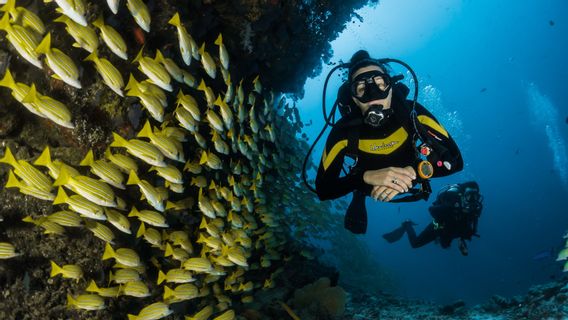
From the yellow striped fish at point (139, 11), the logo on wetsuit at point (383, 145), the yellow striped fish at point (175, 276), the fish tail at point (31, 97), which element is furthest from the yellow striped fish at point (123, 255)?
the logo on wetsuit at point (383, 145)

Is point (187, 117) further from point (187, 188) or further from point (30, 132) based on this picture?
point (187, 188)

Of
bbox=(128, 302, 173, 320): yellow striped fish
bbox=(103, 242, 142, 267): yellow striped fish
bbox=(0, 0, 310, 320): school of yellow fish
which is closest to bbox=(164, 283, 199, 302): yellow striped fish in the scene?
bbox=(0, 0, 310, 320): school of yellow fish

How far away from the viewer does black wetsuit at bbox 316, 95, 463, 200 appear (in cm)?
448

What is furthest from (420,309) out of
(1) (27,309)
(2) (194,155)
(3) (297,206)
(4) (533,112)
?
(4) (533,112)

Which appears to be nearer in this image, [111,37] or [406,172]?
[111,37]

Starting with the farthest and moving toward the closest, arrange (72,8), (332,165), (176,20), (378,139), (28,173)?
1. (378,139)
2. (332,165)
3. (176,20)
4. (28,173)
5. (72,8)

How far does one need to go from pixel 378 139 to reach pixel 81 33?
12.1ft

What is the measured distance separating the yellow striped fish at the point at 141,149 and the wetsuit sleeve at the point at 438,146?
319 centimetres

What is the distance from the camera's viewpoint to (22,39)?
2.71m

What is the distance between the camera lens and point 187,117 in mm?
4129

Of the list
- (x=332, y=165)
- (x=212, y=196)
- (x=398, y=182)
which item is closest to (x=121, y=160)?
(x=212, y=196)

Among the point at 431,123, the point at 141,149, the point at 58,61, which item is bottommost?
the point at 141,149

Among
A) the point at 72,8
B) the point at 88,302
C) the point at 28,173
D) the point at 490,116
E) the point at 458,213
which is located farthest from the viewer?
the point at 490,116

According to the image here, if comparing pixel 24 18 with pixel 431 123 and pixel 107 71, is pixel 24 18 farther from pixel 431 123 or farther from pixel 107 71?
pixel 431 123
